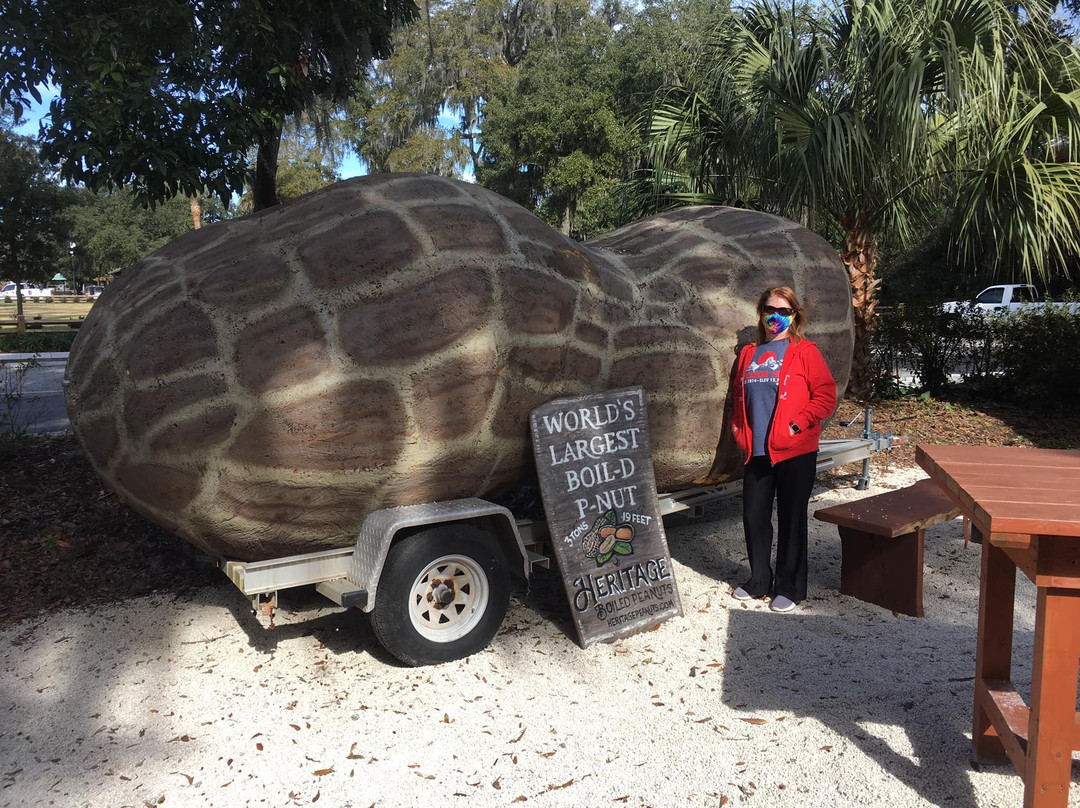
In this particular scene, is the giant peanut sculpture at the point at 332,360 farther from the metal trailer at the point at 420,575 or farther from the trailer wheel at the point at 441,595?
the trailer wheel at the point at 441,595

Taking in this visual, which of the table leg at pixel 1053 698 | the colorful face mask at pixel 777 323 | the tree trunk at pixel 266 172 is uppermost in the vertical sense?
the tree trunk at pixel 266 172

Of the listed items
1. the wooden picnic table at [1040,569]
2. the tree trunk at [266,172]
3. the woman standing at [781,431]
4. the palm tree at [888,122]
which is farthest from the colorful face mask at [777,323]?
the tree trunk at [266,172]

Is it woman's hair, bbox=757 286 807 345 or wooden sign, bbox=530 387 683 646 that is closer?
wooden sign, bbox=530 387 683 646

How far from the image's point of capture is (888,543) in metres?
4.58

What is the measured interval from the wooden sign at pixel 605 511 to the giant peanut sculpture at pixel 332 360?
0.15 m

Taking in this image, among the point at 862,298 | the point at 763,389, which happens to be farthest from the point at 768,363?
the point at 862,298

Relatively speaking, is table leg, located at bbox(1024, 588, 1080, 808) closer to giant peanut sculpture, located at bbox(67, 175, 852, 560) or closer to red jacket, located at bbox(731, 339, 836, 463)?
red jacket, located at bbox(731, 339, 836, 463)

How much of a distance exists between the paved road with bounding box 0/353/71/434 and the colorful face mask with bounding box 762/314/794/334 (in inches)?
208

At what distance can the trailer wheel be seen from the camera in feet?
12.1

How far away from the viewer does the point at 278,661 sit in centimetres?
395

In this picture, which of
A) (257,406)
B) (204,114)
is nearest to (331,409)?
(257,406)

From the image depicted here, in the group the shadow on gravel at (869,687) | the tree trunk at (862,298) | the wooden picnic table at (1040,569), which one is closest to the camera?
the wooden picnic table at (1040,569)

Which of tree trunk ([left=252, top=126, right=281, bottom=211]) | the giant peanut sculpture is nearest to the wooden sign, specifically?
the giant peanut sculpture

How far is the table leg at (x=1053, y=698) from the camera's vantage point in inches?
91.9
